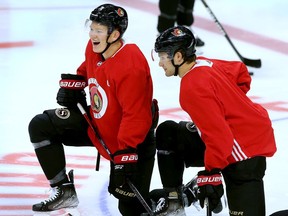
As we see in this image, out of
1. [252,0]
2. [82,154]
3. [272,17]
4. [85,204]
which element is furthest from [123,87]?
[252,0]

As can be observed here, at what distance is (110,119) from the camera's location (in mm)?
3602

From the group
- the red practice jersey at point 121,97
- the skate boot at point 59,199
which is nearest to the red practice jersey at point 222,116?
the red practice jersey at point 121,97

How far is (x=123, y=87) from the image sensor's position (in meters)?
3.49

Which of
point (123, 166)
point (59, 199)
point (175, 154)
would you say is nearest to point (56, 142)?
point (59, 199)

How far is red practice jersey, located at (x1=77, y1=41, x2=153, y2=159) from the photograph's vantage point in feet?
11.4

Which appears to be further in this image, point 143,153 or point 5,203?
point 5,203

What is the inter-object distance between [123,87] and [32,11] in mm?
4111

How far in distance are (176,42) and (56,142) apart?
682 millimetres

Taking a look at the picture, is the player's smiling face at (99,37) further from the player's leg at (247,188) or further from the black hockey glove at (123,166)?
the player's leg at (247,188)

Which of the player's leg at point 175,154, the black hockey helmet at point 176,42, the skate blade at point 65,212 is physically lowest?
the skate blade at point 65,212

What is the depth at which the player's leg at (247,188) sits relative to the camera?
3346 millimetres

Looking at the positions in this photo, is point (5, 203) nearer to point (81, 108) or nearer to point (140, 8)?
point (81, 108)

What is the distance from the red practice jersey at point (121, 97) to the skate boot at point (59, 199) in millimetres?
211

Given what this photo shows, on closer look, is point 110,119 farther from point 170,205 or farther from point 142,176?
point 170,205
